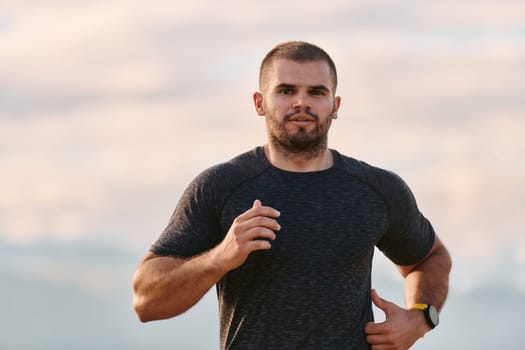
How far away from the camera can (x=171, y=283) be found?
21.9 ft

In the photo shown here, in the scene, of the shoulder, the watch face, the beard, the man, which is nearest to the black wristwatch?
the watch face

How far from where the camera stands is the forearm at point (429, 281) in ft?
25.6

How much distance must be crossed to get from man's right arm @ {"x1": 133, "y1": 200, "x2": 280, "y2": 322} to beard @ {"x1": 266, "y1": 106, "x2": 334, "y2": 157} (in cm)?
50

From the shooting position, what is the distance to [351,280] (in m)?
6.84

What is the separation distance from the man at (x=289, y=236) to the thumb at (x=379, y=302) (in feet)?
0.05

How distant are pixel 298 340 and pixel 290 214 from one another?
0.80 metres

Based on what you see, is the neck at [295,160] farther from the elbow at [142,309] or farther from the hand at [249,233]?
the elbow at [142,309]

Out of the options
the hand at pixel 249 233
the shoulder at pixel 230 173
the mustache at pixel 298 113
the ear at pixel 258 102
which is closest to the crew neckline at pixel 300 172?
the shoulder at pixel 230 173

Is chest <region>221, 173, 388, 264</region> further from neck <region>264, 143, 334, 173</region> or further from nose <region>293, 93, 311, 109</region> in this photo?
nose <region>293, 93, 311, 109</region>

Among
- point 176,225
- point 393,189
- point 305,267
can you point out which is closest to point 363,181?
point 393,189

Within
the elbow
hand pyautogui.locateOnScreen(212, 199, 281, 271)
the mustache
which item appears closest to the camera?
hand pyautogui.locateOnScreen(212, 199, 281, 271)

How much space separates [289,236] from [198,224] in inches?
23.4

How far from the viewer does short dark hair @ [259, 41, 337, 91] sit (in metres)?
6.96

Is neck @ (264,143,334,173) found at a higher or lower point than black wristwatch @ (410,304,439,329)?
higher
